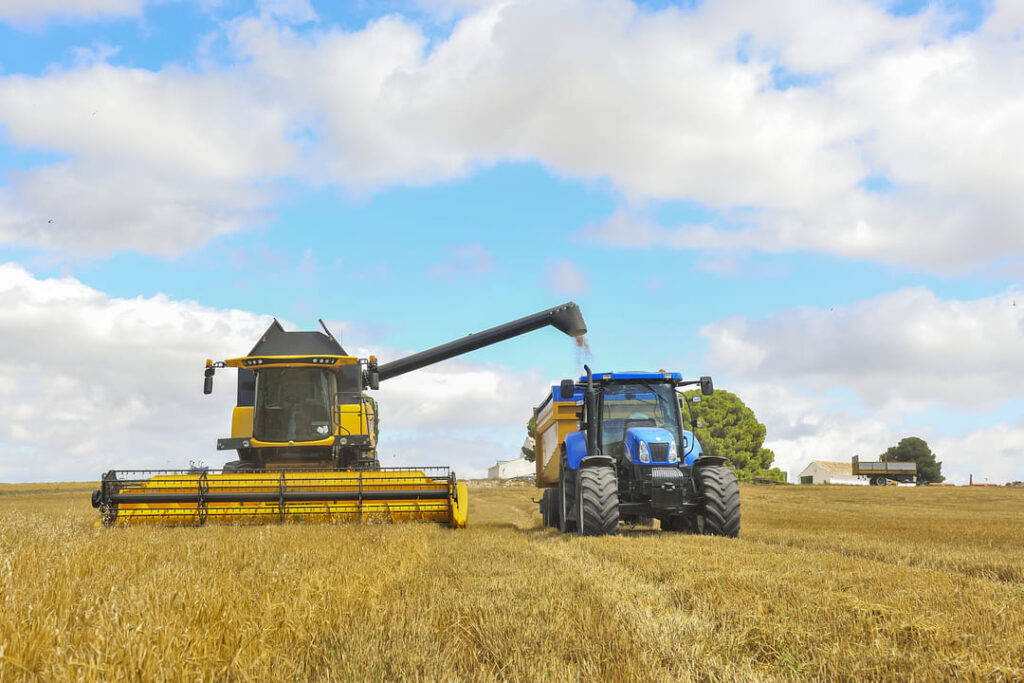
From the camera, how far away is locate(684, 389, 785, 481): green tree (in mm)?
68562

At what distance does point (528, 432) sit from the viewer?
71.5 meters

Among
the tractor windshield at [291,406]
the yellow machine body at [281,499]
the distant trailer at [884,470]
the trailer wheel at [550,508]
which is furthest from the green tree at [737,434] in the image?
the yellow machine body at [281,499]

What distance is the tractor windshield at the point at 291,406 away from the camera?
15.2m

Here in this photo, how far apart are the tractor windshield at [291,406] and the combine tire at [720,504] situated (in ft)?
23.7

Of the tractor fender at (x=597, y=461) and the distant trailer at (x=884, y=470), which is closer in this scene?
the tractor fender at (x=597, y=461)

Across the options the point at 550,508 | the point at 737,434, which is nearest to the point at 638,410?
the point at 550,508

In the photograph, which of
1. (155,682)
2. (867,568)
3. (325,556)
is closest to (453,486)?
(325,556)

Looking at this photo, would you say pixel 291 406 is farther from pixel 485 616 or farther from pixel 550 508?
pixel 485 616

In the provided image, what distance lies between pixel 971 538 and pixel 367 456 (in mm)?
10740

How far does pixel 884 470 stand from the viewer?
66000mm

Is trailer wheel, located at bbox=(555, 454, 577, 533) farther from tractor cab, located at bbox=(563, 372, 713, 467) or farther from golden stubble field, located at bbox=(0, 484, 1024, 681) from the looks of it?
golden stubble field, located at bbox=(0, 484, 1024, 681)

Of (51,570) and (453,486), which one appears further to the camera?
(453,486)

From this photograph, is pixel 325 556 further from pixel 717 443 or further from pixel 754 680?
pixel 717 443

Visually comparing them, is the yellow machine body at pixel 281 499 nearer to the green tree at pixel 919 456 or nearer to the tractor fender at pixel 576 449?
the tractor fender at pixel 576 449
